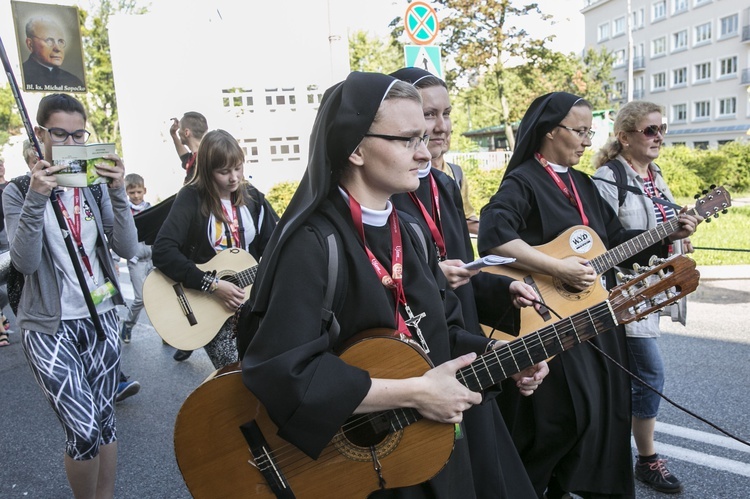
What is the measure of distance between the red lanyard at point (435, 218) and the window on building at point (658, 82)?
67697 millimetres

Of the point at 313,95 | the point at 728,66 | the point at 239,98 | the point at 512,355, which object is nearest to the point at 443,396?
the point at 512,355

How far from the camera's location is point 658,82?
64.1 metres

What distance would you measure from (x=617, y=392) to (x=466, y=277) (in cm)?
133

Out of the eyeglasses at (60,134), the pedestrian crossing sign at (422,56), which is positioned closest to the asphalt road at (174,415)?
the eyeglasses at (60,134)

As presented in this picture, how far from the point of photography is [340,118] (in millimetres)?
1898

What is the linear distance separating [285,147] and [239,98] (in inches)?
107

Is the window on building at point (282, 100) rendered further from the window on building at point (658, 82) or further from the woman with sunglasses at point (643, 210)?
the window on building at point (658, 82)

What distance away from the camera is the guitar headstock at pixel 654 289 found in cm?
227

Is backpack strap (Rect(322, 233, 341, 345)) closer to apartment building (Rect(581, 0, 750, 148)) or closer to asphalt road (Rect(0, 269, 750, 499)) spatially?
asphalt road (Rect(0, 269, 750, 499))

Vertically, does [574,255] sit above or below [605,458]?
above

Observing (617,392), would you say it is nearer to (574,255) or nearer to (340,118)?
(574,255)

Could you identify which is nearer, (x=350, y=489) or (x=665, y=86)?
(x=350, y=489)

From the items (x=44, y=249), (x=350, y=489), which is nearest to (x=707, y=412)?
(x=350, y=489)

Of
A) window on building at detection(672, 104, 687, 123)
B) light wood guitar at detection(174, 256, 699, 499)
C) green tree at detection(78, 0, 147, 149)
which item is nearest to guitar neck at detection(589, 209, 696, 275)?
light wood guitar at detection(174, 256, 699, 499)
